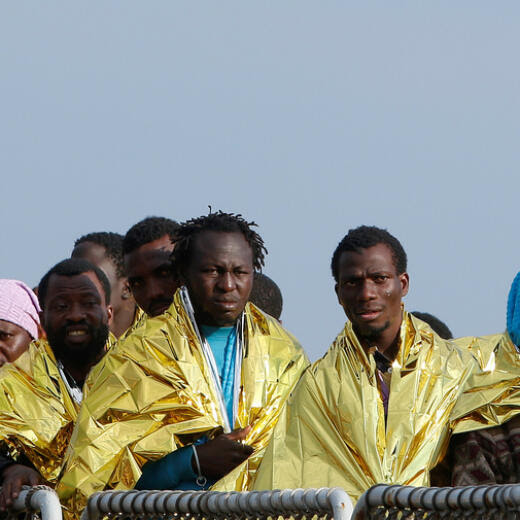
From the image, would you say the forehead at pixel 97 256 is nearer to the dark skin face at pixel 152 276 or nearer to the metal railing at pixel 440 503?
the dark skin face at pixel 152 276

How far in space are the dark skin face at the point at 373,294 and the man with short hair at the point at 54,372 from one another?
1.21 meters

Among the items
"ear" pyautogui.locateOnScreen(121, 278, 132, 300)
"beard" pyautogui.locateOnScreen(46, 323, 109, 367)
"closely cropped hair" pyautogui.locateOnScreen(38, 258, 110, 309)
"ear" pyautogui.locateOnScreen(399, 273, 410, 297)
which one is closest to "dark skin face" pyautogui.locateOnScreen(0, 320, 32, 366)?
"closely cropped hair" pyautogui.locateOnScreen(38, 258, 110, 309)

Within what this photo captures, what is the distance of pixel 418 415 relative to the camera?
5.78 m

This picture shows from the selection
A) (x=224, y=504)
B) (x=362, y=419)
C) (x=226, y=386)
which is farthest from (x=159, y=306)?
(x=224, y=504)

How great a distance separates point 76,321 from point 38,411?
496mm

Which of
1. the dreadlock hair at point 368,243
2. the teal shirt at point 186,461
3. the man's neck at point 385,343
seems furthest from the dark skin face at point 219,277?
the man's neck at point 385,343

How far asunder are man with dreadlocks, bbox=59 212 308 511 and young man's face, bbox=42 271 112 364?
0.35 m

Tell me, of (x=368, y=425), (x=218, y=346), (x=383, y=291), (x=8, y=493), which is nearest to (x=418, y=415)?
(x=368, y=425)

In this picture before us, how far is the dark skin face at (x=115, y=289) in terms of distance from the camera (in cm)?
800

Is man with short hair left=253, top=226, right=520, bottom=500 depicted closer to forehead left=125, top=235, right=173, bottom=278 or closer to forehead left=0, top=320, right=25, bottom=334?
forehead left=125, top=235, right=173, bottom=278

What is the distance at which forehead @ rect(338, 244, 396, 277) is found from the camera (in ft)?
20.4

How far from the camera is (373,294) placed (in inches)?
241

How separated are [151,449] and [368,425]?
94cm

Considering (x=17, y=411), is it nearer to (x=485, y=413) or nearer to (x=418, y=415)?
(x=418, y=415)
